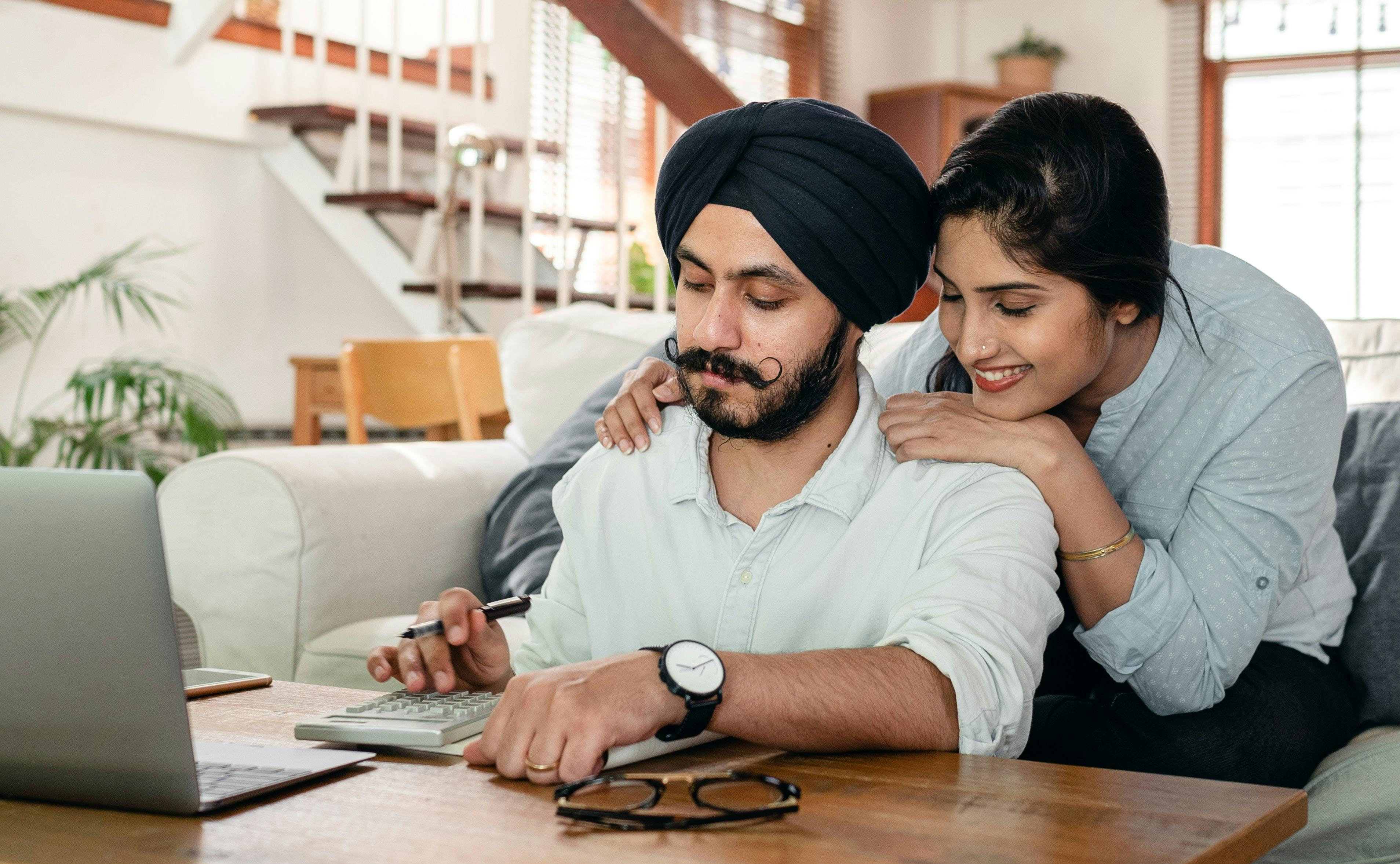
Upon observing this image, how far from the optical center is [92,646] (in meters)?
0.76

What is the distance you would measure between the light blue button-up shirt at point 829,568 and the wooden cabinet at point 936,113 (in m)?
5.36

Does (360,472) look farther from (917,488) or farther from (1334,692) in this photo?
(1334,692)

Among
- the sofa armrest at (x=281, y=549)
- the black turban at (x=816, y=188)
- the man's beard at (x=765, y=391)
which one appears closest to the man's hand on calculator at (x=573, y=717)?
the man's beard at (x=765, y=391)

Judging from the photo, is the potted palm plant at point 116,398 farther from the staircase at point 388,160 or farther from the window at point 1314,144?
the window at point 1314,144

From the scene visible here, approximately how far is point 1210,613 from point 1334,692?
0.33 meters

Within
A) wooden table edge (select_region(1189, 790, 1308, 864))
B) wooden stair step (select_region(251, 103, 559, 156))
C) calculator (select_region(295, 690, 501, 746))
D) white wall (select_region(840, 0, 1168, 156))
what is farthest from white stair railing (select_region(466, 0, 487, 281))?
wooden table edge (select_region(1189, 790, 1308, 864))

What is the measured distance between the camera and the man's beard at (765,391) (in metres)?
1.18

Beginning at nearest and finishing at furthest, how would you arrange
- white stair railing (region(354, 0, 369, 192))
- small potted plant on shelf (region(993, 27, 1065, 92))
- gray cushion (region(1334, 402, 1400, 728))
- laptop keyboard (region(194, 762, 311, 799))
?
1. laptop keyboard (region(194, 762, 311, 799))
2. gray cushion (region(1334, 402, 1400, 728))
3. white stair railing (region(354, 0, 369, 192))
4. small potted plant on shelf (region(993, 27, 1065, 92))

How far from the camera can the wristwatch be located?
0.89 metres

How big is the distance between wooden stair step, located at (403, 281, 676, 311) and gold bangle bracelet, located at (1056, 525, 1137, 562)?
284cm

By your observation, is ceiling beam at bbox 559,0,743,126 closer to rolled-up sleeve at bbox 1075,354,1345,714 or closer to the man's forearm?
rolled-up sleeve at bbox 1075,354,1345,714

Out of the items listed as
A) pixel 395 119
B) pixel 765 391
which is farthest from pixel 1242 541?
pixel 395 119

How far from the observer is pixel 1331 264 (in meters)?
6.47

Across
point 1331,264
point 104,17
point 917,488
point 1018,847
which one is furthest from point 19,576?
point 1331,264
